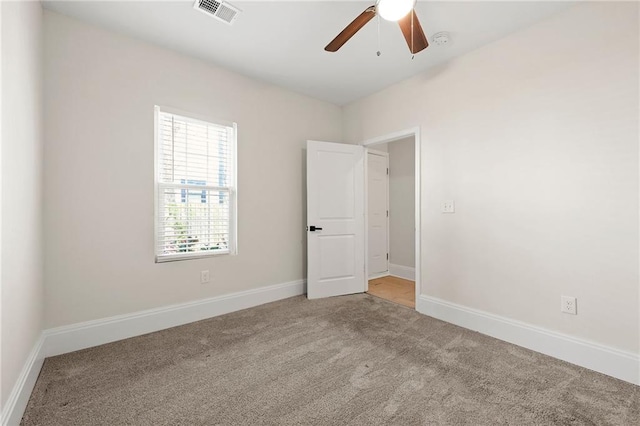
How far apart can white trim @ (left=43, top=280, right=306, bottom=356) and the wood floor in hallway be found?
142 cm

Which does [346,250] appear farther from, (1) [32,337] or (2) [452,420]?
(1) [32,337]

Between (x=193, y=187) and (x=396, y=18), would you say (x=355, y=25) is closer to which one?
(x=396, y=18)

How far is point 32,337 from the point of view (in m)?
1.92

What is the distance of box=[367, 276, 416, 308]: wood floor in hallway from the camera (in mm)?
3668

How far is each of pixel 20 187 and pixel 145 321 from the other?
5.01ft

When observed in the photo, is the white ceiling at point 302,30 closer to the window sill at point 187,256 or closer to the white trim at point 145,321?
the window sill at point 187,256

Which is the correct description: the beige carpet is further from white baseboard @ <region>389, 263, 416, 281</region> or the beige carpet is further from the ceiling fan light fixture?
the ceiling fan light fixture

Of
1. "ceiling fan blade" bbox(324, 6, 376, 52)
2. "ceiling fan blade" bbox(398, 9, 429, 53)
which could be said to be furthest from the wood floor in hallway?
"ceiling fan blade" bbox(324, 6, 376, 52)

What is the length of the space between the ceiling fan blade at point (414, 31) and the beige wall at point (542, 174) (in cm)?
102

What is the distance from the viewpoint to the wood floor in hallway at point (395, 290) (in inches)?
144

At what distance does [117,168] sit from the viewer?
8.32ft

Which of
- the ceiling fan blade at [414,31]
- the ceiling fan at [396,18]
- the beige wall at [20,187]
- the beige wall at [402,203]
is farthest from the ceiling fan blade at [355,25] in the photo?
the beige wall at [402,203]

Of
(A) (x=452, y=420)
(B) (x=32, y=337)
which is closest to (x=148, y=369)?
(B) (x=32, y=337)

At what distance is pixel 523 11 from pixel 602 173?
139 centimetres
